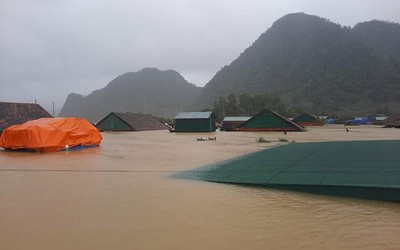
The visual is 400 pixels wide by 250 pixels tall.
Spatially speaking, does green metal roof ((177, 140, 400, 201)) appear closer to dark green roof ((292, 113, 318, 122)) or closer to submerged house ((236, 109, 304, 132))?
submerged house ((236, 109, 304, 132))

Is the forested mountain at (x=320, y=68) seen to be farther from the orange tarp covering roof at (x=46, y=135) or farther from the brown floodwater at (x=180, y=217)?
the brown floodwater at (x=180, y=217)

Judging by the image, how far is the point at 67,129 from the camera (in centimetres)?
1541

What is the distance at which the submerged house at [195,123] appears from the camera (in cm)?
3509

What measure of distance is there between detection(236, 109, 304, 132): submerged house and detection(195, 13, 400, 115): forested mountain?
4757cm

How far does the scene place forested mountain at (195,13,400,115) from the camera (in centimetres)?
7975

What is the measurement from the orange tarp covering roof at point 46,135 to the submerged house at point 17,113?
35.8 feet

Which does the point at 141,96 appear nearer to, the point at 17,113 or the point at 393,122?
the point at 393,122

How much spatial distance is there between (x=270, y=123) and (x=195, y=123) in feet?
24.1

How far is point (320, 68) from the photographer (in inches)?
3452

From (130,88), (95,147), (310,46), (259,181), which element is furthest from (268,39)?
(259,181)

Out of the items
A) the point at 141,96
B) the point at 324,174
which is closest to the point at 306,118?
the point at 324,174

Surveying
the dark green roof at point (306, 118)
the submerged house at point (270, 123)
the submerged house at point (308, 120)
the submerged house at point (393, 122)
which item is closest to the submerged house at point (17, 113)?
the submerged house at point (270, 123)

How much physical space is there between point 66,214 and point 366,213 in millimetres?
4023

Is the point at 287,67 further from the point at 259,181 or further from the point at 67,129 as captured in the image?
the point at 259,181
